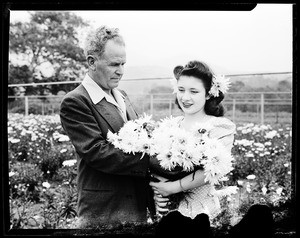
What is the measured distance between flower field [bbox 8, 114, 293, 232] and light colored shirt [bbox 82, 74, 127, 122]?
0.27 metres

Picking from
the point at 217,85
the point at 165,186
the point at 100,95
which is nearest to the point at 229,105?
the point at 217,85

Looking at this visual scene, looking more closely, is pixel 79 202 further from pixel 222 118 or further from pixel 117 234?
pixel 222 118

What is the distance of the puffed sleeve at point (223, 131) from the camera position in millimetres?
1754

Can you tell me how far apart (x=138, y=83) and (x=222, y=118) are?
0.38 metres

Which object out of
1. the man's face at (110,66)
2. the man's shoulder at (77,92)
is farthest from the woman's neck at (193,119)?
the man's shoulder at (77,92)

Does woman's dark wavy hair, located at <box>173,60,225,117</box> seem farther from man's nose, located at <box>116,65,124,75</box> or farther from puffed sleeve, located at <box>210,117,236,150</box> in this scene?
man's nose, located at <box>116,65,124,75</box>

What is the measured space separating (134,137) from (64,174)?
107 cm

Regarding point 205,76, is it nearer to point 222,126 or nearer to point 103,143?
point 222,126

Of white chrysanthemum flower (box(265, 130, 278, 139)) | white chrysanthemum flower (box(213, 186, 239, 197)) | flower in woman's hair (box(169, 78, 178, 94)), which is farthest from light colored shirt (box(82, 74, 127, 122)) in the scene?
white chrysanthemum flower (box(265, 130, 278, 139))

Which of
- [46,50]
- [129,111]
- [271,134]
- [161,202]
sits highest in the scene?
[46,50]

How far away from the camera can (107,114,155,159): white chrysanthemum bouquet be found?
1670 millimetres

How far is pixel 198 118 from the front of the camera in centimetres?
179

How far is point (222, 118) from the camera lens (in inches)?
70.4

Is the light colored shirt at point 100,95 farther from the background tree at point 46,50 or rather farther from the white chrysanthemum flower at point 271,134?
the white chrysanthemum flower at point 271,134
